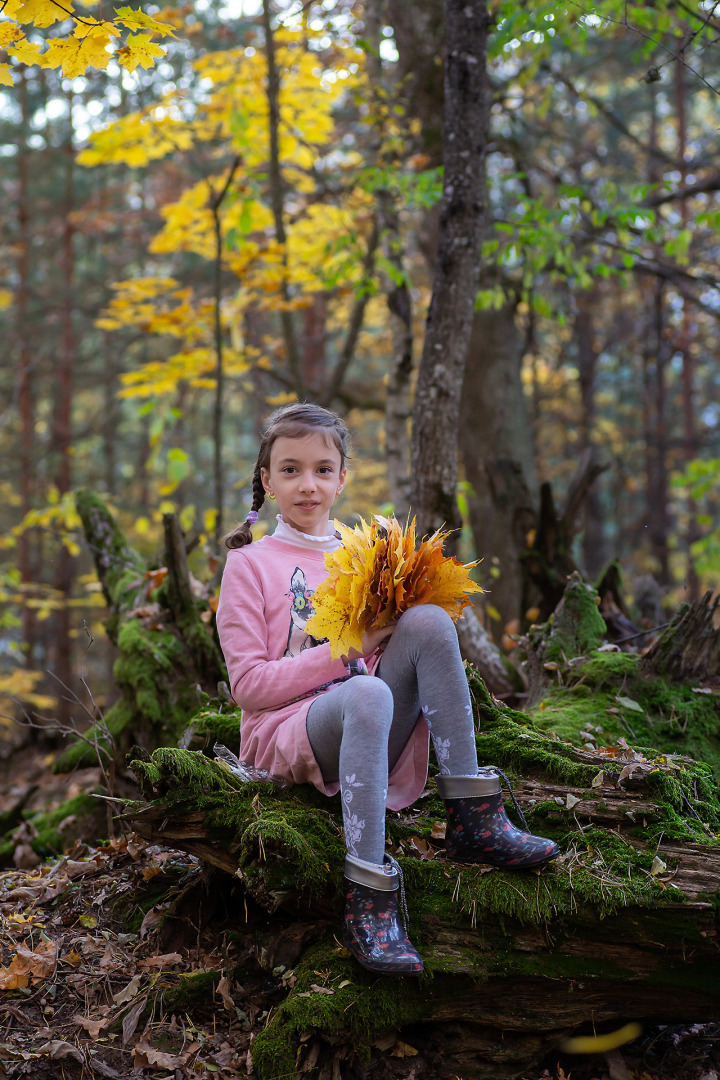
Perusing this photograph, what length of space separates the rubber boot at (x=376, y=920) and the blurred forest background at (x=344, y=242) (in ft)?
3.70

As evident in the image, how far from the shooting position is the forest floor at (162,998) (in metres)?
2.29

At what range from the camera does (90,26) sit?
2.81 metres

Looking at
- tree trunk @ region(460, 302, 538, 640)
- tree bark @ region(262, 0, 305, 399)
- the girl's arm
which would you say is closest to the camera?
the girl's arm

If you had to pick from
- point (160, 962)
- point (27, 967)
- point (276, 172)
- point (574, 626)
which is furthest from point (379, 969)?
point (276, 172)

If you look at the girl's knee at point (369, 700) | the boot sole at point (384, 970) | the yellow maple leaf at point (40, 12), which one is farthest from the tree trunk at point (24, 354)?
the boot sole at point (384, 970)

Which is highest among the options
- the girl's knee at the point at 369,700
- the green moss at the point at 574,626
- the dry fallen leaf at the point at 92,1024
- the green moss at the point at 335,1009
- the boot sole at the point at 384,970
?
the girl's knee at the point at 369,700

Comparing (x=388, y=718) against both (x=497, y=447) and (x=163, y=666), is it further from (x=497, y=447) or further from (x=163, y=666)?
(x=497, y=447)

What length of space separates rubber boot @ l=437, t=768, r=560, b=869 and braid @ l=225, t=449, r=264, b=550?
1.22 m

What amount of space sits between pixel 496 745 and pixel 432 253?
20.4 feet

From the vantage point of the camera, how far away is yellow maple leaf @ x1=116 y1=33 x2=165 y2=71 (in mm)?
2867

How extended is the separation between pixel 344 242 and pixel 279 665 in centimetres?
424

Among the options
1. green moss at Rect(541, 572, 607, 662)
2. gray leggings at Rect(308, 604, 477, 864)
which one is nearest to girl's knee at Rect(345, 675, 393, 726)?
gray leggings at Rect(308, 604, 477, 864)

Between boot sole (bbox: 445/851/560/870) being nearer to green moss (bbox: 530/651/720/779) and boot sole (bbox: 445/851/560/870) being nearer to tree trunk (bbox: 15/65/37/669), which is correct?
green moss (bbox: 530/651/720/779)

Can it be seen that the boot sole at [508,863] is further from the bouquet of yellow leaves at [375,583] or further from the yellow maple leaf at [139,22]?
the yellow maple leaf at [139,22]
